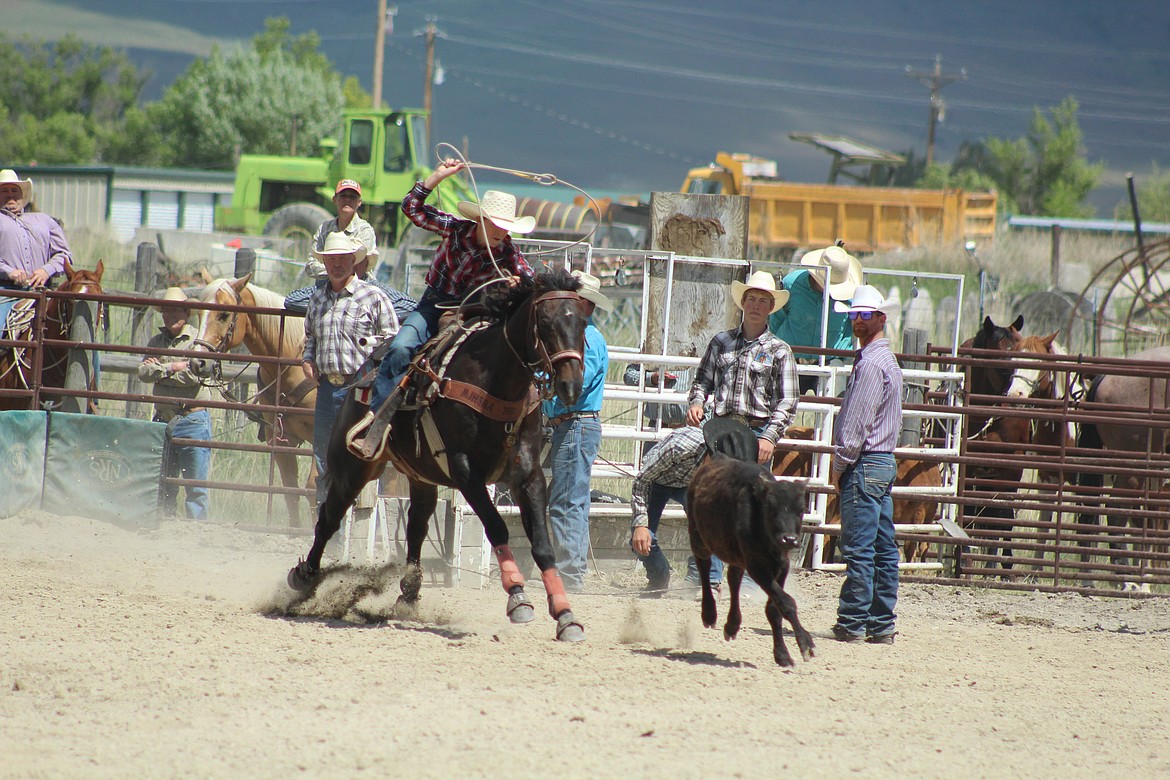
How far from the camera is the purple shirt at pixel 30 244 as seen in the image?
9.55 m

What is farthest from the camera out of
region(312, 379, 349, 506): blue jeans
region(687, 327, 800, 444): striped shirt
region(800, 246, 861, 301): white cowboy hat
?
region(800, 246, 861, 301): white cowboy hat

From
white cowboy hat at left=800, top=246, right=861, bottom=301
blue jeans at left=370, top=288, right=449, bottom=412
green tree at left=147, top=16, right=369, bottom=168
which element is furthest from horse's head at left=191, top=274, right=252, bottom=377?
green tree at left=147, top=16, right=369, bottom=168

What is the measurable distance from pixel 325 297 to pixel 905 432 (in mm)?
5093

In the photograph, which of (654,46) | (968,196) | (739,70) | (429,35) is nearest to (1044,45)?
(739,70)

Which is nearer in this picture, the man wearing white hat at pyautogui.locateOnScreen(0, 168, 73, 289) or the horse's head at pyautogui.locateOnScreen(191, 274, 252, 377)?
the horse's head at pyautogui.locateOnScreen(191, 274, 252, 377)

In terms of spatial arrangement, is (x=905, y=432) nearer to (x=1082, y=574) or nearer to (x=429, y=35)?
(x=1082, y=574)

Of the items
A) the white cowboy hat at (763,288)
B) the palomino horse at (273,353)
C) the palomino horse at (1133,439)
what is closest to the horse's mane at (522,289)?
the white cowboy hat at (763,288)

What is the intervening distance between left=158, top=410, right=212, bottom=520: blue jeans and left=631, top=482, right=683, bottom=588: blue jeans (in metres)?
3.79

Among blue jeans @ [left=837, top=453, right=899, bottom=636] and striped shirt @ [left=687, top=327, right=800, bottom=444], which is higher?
striped shirt @ [left=687, top=327, right=800, bottom=444]

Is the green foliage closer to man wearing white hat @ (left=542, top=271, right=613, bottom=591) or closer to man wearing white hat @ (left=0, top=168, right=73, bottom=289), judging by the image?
man wearing white hat @ (left=0, top=168, right=73, bottom=289)

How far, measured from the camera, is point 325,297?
25.5 ft

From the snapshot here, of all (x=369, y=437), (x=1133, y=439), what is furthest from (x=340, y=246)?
(x=1133, y=439)

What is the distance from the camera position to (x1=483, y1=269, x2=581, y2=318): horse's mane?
575cm

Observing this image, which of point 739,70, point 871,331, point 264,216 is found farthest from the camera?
point 739,70
